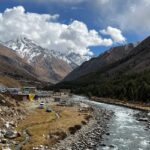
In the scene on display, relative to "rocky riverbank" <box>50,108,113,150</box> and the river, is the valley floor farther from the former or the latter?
the river

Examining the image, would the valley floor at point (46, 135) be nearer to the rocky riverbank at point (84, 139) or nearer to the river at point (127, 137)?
the rocky riverbank at point (84, 139)

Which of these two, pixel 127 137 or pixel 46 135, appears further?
pixel 127 137

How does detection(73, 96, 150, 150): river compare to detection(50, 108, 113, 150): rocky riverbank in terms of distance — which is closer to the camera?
detection(50, 108, 113, 150): rocky riverbank

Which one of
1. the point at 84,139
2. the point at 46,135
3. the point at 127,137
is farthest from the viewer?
the point at 127,137

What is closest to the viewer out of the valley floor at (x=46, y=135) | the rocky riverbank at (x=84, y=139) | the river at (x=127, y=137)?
the valley floor at (x=46, y=135)

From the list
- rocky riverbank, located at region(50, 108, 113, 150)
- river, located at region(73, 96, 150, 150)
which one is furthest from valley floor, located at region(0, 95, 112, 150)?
river, located at region(73, 96, 150, 150)

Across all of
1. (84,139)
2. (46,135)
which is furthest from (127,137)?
(46,135)

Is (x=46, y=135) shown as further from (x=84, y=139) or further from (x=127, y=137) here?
(x=127, y=137)

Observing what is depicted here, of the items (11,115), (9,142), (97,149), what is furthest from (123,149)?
(11,115)

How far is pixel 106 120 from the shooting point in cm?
11894

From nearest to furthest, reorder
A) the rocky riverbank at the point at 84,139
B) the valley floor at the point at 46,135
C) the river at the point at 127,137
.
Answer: the valley floor at the point at 46,135, the rocky riverbank at the point at 84,139, the river at the point at 127,137

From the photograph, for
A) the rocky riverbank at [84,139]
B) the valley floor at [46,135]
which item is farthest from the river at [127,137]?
the valley floor at [46,135]

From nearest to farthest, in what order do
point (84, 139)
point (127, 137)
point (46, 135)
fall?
point (46, 135) < point (84, 139) < point (127, 137)

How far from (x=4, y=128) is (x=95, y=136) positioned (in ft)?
73.1
